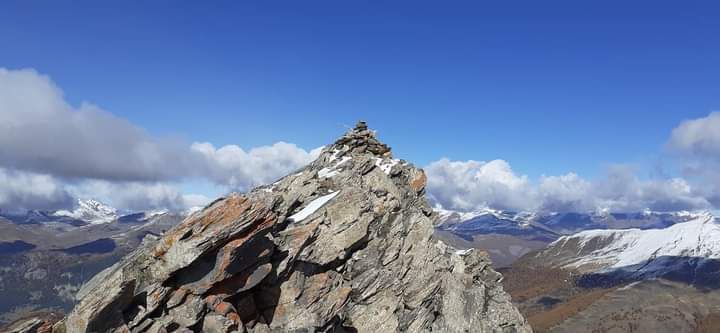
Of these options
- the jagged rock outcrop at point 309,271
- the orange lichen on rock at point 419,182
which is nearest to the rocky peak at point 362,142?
the jagged rock outcrop at point 309,271

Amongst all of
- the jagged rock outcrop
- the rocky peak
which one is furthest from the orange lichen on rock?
the rocky peak

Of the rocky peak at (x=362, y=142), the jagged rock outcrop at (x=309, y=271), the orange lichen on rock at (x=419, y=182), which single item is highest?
the rocky peak at (x=362, y=142)

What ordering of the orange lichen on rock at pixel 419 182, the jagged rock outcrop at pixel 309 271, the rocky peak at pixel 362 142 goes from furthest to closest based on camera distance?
the rocky peak at pixel 362 142, the orange lichen on rock at pixel 419 182, the jagged rock outcrop at pixel 309 271

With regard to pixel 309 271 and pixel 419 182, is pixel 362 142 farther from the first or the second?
pixel 309 271

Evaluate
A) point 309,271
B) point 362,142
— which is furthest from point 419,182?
point 309,271

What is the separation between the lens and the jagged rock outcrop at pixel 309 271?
36188 mm

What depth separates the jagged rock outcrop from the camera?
3619 centimetres

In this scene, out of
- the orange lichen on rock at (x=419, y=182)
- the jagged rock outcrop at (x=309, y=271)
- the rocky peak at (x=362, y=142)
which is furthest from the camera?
the rocky peak at (x=362, y=142)

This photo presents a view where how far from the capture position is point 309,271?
47.8m

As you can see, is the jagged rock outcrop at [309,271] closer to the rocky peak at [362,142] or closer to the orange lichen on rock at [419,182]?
the orange lichen on rock at [419,182]

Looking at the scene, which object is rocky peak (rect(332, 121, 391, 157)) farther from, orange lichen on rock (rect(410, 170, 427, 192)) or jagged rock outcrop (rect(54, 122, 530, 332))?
orange lichen on rock (rect(410, 170, 427, 192))

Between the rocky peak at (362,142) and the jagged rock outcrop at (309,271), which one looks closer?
the jagged rock outcrop at (309,271)

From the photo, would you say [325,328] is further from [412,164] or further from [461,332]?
[412,164]

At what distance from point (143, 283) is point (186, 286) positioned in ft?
10.2
